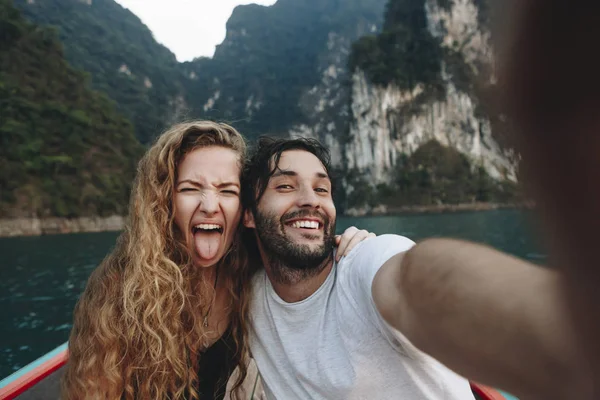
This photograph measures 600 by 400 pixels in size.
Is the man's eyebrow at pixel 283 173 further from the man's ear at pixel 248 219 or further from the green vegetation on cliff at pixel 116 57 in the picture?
the green vegetation on cliff at pixel 116 57

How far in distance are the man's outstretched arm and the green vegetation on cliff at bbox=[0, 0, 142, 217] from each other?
A: 3912cm

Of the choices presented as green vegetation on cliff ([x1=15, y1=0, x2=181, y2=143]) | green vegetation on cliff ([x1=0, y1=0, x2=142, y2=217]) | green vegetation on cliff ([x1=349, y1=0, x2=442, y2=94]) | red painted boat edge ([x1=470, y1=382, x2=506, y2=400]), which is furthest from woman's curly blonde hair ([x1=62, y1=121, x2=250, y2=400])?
green vegetation on cliff ([x1=349, y1=0, x2=442, y2=94])

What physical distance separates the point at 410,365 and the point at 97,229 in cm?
4314

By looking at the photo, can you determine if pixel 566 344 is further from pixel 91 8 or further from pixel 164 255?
pixel 91 8

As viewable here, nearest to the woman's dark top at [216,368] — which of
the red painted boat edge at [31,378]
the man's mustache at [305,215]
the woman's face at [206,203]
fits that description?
the woman's face at [206,203]

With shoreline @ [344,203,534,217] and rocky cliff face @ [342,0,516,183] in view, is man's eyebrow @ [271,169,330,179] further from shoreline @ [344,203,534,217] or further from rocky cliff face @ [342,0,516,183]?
rocky cliff face @ [342,0,516,183]

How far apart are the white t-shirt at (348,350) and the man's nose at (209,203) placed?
0.55 m

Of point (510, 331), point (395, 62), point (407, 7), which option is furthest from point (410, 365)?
point (407, 7)

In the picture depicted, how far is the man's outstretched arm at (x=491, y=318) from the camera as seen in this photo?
384 millimetres

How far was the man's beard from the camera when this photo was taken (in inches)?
69.5

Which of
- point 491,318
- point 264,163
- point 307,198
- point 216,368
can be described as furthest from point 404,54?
point 491,318

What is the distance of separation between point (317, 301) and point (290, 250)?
28cm

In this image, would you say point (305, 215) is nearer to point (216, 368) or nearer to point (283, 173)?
point (283, 173)

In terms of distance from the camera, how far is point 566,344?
37 centimetres
